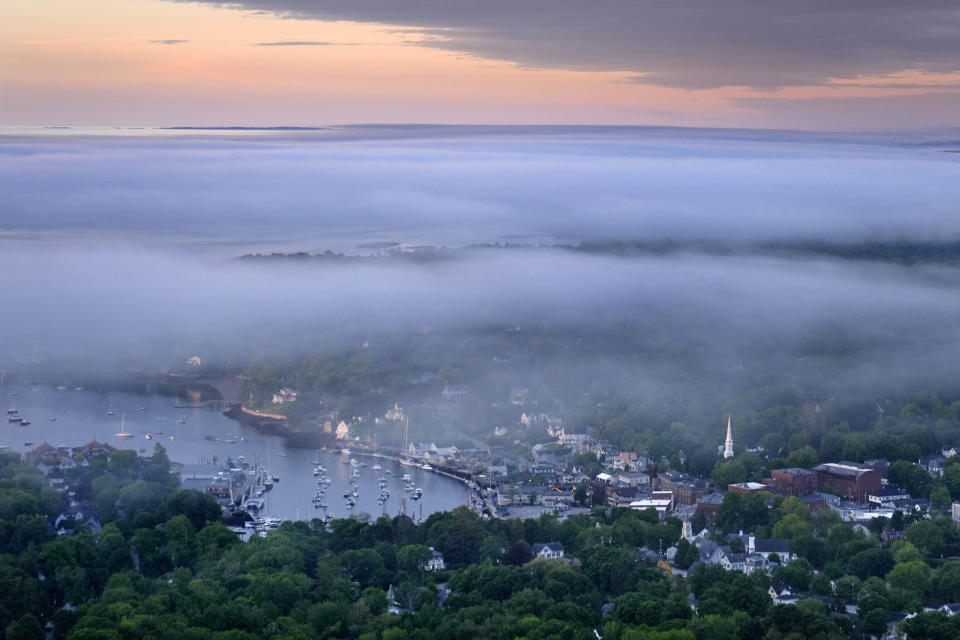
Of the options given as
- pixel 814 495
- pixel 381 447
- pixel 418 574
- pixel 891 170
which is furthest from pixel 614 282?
pixel 418 574

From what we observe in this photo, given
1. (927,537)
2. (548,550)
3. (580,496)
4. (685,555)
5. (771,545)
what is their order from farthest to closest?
Answer: (580,496) → (771,545) → (927,537) → (548,550) → (685,555)

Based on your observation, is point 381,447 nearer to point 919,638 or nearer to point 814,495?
point 814,495

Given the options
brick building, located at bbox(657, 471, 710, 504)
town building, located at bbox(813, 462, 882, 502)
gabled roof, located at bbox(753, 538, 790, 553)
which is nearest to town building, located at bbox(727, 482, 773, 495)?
brick building, located at bbox(657, 471, 710, 504)

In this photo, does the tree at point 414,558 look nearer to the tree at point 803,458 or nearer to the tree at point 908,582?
the tree at point 908,582

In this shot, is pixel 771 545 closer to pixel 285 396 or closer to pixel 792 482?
pixel 792 482

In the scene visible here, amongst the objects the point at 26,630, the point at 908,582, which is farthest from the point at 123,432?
the point at 908,582

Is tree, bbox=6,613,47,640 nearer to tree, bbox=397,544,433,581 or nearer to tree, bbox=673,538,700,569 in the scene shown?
tree, bbox=397,544,433,581

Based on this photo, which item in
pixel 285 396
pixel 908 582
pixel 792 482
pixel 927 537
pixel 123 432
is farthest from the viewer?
pixel 285 396

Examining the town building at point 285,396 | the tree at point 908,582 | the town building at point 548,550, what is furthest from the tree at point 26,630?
Result: the town building at point 285,396
